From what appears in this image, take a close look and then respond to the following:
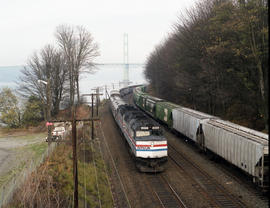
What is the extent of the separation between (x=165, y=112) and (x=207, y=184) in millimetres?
16597

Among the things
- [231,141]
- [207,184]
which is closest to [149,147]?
[207,184]

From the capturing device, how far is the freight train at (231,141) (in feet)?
47.1

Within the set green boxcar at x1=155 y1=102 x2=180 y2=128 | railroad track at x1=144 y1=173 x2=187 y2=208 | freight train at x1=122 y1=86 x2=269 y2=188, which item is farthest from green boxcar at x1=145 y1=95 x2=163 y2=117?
railroad track at x1=144 y1=173 x2=187 y2=208

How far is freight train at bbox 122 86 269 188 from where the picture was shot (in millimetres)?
14344

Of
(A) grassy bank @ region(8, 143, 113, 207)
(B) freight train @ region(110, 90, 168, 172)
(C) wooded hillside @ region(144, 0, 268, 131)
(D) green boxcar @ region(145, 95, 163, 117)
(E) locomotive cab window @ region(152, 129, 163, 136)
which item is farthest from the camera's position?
(D) green boxcar @ region(145, 95, 163, 117)

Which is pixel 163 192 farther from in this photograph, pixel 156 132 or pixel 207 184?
pixel 156 132

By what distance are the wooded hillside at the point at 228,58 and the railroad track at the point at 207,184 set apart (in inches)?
327

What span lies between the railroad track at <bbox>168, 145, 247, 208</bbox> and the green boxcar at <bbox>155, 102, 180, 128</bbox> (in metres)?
8.65

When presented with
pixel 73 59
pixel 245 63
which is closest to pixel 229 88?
pixel 245 63

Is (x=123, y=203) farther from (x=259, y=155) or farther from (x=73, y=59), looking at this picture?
(x=73, y=59)

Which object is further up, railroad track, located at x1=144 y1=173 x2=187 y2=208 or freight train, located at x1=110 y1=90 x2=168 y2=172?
freight train, located at x1=110 y1=90 x2=168 y2=172

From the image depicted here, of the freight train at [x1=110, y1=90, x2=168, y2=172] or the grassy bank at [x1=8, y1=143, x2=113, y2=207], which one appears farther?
the freight train at [x1=110, y1=90, x2=168, y2=172]

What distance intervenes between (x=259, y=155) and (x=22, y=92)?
154 feet

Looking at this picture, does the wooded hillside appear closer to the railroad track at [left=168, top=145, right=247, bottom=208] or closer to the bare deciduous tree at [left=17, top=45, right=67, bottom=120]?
the railroad track at [left=168, top=145, right=247, bottom=208]
